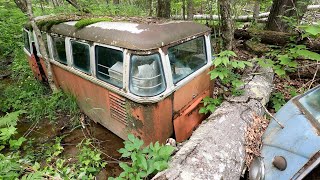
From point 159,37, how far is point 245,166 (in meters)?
1.96

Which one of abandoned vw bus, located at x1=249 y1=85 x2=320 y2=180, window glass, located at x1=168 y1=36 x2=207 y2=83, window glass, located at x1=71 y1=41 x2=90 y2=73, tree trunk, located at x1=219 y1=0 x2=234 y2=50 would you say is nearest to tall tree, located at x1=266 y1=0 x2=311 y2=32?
tree trunk, located at x1=219 y1=0 x2=234 y2=50

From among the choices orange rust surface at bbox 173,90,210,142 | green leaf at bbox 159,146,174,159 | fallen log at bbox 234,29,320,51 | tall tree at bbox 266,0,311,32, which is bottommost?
orange rust surface at bbox 173,90,210,142

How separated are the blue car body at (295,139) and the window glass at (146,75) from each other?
146 centimetres

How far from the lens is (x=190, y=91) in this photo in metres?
3.79

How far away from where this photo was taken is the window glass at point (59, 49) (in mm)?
4342

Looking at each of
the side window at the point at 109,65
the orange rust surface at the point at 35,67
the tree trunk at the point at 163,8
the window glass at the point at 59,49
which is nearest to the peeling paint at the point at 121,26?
the side window at the point at 109,65

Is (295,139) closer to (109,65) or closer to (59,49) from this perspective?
(109,65)

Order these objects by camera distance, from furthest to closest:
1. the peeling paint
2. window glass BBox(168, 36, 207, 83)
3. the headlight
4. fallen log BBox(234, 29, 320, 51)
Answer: fallen log BBox(234, 29, 320, 51) → window glass BBox(168, 36, 207, 83) → the peeling paint → the headlight

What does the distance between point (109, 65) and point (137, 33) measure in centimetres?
68

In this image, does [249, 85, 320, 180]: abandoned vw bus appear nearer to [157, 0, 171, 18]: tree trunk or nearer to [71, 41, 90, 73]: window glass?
[71, 41, 90, 73]: window glass

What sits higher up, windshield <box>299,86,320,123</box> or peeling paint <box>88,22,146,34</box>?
peeling paint <box>88,22,146,34</box>

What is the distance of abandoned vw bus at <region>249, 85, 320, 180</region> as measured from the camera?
1.91 metres

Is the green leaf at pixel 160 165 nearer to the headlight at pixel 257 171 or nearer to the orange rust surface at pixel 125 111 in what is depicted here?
the headlight at pixel 257 171

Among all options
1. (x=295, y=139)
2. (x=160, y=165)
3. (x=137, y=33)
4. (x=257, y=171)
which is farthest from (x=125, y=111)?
(x=295, y=139)
